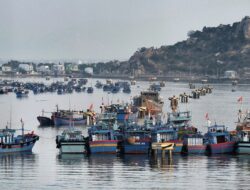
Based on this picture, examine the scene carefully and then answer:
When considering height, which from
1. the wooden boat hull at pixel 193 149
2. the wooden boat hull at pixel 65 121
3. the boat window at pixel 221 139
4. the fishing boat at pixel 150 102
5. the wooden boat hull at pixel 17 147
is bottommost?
the wooden boat hull at pixel 193 149

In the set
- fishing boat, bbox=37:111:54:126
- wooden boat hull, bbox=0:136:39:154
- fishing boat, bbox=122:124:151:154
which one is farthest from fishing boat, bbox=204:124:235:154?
fishing boat, bbox=37:111:54:126

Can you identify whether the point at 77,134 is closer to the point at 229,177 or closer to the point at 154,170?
the point at 154,170

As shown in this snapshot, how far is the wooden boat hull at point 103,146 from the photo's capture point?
69000 mm

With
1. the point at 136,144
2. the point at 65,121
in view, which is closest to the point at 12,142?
the point at 136,144

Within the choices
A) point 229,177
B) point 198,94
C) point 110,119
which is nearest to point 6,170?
point 229,177

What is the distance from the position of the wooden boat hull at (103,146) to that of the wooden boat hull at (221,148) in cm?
689

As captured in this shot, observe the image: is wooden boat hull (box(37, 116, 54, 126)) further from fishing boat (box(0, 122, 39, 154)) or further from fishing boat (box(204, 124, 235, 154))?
fishing boat (box(204, 124, 235, 154))

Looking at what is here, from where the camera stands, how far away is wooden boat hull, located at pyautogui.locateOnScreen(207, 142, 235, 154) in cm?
6962

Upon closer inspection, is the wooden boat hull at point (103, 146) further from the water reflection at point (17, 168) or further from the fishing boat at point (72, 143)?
the water reflection at point (17, 168)

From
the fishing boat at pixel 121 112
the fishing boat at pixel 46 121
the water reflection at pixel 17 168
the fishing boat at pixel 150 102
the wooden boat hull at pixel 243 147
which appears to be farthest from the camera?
the fishing boat at pixel 150 102

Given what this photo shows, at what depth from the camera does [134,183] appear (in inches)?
2253

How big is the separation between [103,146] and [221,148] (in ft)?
28.2

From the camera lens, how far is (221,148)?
6988 cm

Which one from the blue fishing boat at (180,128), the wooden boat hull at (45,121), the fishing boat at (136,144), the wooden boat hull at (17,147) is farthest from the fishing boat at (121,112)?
the fishing boat at (136,144)
